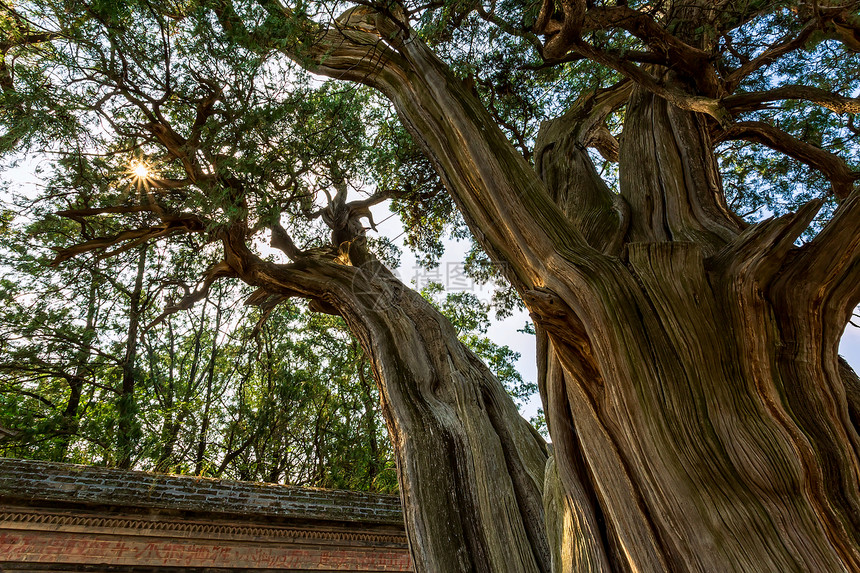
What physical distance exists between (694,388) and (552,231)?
0.96 m

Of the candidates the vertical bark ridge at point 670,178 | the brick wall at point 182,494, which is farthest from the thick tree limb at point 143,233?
the vertical bark ridge at point 670,178

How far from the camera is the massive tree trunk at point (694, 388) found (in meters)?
1.58

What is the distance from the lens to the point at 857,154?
567cm

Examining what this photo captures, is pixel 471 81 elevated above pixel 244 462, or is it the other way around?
pixel 471 81

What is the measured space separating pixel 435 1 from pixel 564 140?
1.77m

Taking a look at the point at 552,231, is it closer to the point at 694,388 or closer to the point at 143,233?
the point at 694,388

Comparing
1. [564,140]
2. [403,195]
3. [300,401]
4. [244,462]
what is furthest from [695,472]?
[244,462]

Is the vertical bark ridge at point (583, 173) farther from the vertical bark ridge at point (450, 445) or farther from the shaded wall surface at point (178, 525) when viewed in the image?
the shaded wall surface at point (178, 525)

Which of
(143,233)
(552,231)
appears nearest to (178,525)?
(143,233)

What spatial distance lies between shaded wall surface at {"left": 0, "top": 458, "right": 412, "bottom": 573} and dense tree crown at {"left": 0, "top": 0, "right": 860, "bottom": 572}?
1975 mm

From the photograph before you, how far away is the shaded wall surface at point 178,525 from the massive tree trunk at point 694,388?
3.73 meters

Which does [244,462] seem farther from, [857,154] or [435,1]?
[857,154]

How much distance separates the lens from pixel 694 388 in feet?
5.85

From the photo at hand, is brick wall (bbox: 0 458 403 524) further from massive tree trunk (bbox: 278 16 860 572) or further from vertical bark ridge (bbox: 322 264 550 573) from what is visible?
massive tree trunk (bbox: 278 16 860 572)
